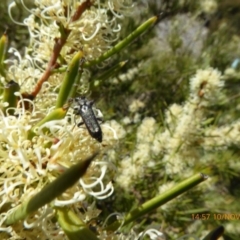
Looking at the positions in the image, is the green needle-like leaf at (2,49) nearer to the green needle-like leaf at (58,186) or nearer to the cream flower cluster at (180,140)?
the green needle-like leaf at (58,186)

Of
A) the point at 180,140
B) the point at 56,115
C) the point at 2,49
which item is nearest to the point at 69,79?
the point at 56,115

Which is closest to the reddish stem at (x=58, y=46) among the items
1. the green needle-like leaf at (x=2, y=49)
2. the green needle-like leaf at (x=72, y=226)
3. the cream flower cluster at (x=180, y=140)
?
the green needle-like leaf at (x=2, y=49)

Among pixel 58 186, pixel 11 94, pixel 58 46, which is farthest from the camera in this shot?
pixel 58 46

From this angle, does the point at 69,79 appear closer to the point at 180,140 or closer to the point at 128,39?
the point at 128,39

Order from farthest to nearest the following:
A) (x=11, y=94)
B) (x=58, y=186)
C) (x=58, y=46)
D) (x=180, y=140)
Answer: (x=180, y=140)
(x=58, y=46)
(x=11, y=94)
(x=58, y=186)

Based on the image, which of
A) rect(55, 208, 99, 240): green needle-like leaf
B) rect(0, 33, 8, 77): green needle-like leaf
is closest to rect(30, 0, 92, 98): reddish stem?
rect(0, 33, 8, 77): green needle-like leaf

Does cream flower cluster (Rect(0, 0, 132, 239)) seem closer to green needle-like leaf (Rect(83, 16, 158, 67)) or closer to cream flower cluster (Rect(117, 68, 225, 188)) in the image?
green needle-like leaf (Rect(83, 16, 158, 67))
